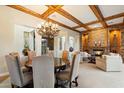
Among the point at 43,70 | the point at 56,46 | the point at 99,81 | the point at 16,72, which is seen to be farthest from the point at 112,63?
the point at 56,46

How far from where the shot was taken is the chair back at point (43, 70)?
228 cm

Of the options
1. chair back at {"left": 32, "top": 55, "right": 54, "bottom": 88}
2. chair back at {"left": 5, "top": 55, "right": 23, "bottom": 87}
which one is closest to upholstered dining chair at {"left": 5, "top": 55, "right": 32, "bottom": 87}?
chair back at {"left": 5, "top": 55, "right": 23, "bottom": 87}

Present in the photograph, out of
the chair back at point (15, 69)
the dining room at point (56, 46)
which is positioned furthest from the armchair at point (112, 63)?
the chair back at point (15, 69)

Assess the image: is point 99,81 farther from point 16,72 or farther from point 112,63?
point 16,72

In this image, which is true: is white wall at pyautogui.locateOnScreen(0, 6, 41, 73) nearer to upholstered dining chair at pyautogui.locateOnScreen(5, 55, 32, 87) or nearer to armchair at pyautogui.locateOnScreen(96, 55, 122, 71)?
upholstered dining chair at pyautogui.locateOnScreen(5, 55, 32, 87)

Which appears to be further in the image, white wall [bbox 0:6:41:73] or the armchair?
the armchair

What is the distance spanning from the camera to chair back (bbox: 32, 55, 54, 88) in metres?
2.28

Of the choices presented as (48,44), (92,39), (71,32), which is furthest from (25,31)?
(92,39)

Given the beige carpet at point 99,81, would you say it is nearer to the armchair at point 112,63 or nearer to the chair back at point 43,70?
the armchair at point 112,63

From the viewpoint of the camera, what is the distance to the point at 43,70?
91.7 inches

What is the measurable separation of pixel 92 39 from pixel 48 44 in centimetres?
392

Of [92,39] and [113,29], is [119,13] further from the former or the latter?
[92,39]
